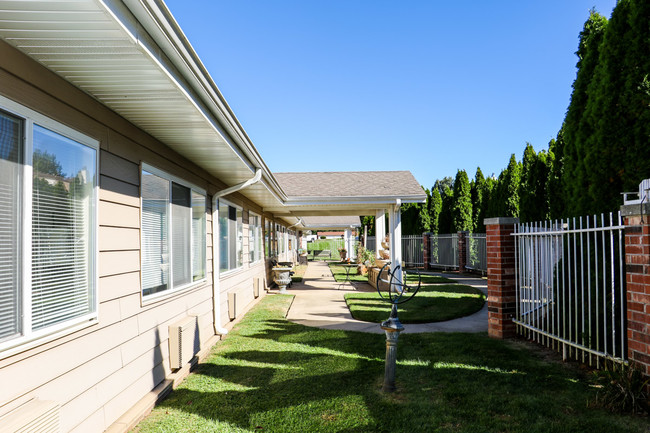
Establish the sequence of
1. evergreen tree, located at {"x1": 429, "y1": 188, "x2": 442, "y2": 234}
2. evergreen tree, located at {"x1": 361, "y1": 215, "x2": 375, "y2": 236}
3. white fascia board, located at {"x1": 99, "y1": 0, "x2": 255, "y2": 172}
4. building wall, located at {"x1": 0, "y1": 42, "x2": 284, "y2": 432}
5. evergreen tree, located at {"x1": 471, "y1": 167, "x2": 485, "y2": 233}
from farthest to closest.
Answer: evergreen tree, located at {"x1": 361, "y1": 215, "x2": 375, "y2": 236}
evergreen tree, located at {"x1": 429, "y1": 188, "x2": 442, "y2": 234}
evergreen tree, located at {"x1": 471, "y1": 167, "x2": 485, "y2": 233}
building wall, located at {"x1": 0, "y1": 42, "x2": 284, "y2": 432}
white fascia board, located at {"x1": 99, "y1": 0, "x2": 255, "y2": 172}

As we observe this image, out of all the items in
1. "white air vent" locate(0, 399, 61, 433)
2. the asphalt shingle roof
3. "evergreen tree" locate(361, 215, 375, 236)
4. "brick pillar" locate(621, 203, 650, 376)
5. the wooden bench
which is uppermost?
the asphalt shingle roof

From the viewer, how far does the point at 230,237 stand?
775 cm

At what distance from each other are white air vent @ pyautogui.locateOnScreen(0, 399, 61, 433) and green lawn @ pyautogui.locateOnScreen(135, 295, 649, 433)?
3.66ft

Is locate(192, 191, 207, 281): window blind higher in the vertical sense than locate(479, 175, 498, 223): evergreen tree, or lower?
lower

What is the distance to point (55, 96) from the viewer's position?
256cm

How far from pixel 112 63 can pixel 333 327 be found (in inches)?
227

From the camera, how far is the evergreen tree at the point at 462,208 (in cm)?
1958

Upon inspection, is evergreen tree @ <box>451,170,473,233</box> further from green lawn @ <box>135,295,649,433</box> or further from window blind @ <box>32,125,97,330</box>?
window blind @ <box>32,125,97,330</box>

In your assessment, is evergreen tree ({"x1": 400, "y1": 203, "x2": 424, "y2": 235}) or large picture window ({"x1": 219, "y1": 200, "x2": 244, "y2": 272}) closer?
large picture window ({"x1": 219, "y1": 200, "x2": 244, "y2": 272})

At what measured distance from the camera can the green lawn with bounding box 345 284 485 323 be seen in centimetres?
789

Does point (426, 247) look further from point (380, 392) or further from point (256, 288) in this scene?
point (380, 392)

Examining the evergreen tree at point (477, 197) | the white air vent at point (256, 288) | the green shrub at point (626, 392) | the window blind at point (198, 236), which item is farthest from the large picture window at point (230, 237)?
the evergreen tree at point (477, 197)

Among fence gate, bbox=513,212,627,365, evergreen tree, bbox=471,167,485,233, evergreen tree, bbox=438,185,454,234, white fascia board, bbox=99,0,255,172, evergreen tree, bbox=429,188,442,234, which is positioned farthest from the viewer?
evergreen tree, bbox=429,188,442,234

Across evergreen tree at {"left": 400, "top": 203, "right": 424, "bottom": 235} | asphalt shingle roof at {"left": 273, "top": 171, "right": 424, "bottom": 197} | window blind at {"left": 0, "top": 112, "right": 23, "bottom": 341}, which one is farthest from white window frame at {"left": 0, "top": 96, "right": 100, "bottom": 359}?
evergreen tree at {"left": 400, "top": 203, "right": 424, "bottom": 235}
